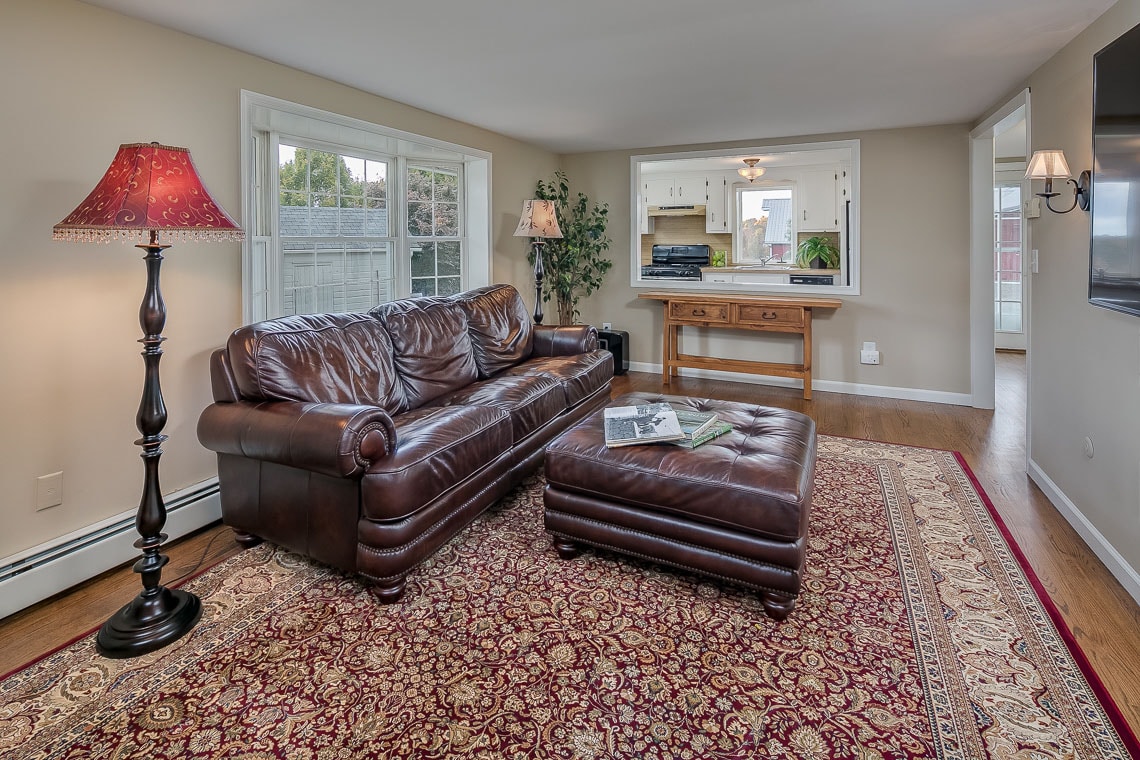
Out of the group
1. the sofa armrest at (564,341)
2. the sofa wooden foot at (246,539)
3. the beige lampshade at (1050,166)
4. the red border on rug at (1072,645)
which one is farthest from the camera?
the sofa armrest at (564,341)

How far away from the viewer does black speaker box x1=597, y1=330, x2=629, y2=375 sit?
5.91m

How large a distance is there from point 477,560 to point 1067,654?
6.46 ft

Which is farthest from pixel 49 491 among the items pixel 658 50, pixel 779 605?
pixel 658 50

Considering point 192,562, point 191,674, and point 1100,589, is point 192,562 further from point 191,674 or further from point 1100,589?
point 1100,589

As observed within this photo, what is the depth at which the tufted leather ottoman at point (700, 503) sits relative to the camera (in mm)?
1952

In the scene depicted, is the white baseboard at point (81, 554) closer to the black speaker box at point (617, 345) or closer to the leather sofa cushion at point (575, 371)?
the leather sofa cushion at point (575, 371)

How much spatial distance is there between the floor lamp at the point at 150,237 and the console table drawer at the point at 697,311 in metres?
4.11

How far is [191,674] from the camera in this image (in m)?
1.75

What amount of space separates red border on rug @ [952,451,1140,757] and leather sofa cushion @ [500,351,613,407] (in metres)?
2.17

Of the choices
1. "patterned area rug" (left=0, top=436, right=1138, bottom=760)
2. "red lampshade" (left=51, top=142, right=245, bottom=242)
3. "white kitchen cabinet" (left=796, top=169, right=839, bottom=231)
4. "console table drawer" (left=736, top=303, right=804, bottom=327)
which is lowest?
"patterned area rug" (left=0, top=436, right=1138, bottom=760)

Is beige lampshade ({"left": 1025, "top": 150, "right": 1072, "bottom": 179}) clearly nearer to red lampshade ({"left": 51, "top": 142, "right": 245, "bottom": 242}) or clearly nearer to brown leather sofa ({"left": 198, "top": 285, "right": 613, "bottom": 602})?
brown leather sofa ({"left": 198, "top": 285, "right": 613, "bottom": 602})

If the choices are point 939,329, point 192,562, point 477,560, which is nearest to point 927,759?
point 477,560

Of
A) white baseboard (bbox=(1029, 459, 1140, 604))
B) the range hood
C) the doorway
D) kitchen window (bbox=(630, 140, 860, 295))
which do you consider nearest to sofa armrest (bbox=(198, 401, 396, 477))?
white baseboard (bbox=(1029, 459, 1140, 604))

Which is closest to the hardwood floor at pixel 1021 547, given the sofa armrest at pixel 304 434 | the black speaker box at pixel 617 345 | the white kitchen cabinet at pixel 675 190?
the sofa armrest at pixel 304 434
